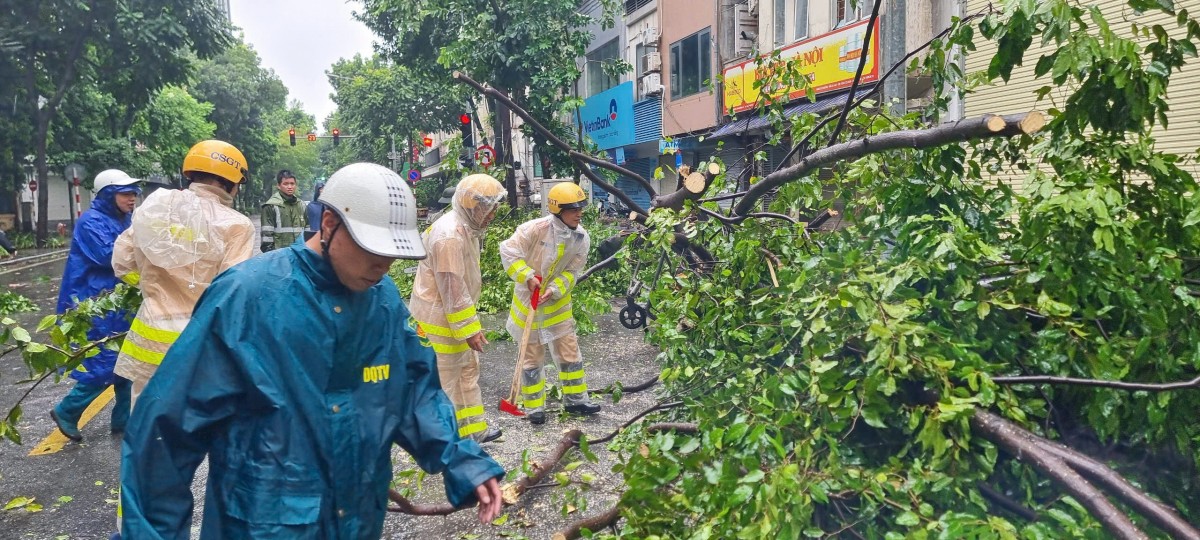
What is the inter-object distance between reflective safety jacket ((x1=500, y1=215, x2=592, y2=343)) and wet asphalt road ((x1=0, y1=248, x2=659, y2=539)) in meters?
0.64

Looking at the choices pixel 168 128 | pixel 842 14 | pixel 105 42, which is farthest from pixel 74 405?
pixel 168 128

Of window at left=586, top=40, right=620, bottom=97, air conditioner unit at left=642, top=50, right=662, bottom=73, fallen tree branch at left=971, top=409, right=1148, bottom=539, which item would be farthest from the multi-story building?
window at left=586, top=40, right=620, bottom=97

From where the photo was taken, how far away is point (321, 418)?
2.04 metres

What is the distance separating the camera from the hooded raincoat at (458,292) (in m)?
4.83

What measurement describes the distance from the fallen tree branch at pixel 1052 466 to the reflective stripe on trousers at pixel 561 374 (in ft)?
12.0

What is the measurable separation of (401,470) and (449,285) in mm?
1079

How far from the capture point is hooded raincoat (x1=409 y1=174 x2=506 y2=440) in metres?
4.83

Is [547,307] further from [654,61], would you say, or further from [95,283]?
[654,61]

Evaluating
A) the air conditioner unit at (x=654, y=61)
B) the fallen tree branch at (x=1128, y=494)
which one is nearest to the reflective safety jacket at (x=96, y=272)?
the fallen tree branch at (x=1128, y=494)

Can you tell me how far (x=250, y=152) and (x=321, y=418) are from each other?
49654 millimetres

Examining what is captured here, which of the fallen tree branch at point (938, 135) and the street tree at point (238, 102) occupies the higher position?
the street tree at point (238, 102)

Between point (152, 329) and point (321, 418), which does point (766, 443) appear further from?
point (152, 329)

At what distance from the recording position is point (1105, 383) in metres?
2.31

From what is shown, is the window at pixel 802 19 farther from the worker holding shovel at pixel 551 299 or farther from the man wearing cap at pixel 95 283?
the man wearing cap at pixel 95 283
